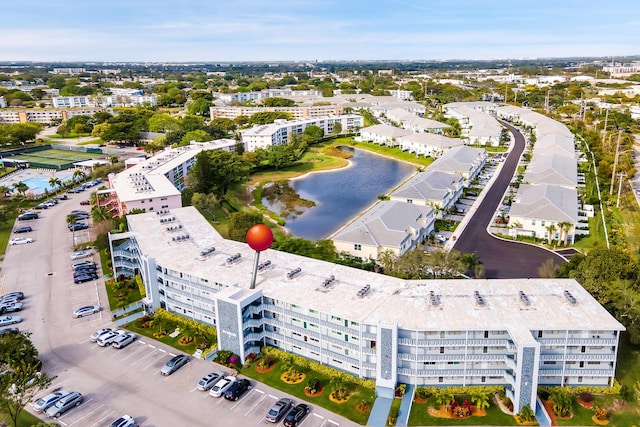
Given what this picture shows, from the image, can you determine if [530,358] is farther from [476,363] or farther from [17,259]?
[17,259]

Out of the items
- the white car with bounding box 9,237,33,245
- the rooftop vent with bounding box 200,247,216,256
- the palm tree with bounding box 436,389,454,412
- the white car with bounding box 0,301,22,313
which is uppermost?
the rooftop vent with bounding box 200,247,216,256

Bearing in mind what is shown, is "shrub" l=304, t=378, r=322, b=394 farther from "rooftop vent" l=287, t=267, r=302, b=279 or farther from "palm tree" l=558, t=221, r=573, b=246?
"palm tree" l=558, t=221, r=573, b=246

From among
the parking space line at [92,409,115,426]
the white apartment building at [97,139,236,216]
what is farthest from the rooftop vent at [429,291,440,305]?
the white apartment building at [97,139,236,216]

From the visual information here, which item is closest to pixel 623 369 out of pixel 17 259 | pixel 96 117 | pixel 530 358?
pixel 530 358

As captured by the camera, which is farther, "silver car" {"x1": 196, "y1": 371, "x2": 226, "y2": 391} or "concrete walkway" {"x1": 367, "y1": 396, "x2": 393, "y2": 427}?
"silver car" {"x1": 196, "y1": 371, "x2": 226, "y2": 391}

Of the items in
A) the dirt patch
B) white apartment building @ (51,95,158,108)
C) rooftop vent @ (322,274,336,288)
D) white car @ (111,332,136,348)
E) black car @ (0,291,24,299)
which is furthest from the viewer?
white apartment building @ (51,95,158,108)

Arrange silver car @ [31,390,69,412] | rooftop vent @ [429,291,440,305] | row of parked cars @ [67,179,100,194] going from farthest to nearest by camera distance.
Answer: row of parked cars @ [67,179,100,194], rooftop vent @ [429,291,440,305], silver car @ [31,390,69,412]

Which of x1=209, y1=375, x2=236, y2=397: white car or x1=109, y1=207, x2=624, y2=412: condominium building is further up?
x1=109, y1=207, x2=624, y2=412: condominium building

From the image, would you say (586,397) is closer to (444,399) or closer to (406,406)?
(444,399)
